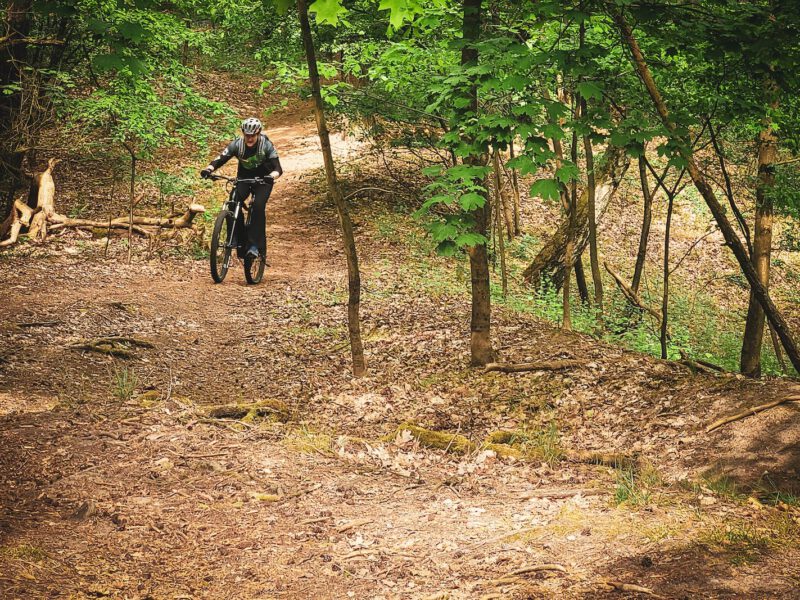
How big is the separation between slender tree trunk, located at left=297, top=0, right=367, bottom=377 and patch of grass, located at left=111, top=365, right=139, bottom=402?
7.96 ft

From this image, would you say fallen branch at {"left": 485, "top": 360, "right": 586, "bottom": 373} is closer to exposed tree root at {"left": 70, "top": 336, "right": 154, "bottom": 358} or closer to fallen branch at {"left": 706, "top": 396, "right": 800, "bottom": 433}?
fallen branch at {"left": 706, "top": 396, "right": 800, "bottom": 433}

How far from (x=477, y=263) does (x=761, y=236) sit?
16.2 feet

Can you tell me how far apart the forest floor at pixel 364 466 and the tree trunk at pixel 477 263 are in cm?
38

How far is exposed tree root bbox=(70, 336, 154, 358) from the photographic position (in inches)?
293

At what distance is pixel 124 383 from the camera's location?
21.9 ft

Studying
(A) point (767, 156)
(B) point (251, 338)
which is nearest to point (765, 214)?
(A) point (767, 156)

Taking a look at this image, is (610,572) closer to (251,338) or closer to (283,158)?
(251,338)

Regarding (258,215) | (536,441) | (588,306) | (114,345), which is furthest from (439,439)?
(588,306)

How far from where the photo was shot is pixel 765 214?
31.2ft

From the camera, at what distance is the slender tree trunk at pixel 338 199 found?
6.57 metres

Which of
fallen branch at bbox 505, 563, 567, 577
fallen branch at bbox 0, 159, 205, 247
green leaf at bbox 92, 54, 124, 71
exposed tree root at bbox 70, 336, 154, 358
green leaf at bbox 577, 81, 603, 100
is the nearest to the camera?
fallen branch at bbox 505, 563, 567, 577

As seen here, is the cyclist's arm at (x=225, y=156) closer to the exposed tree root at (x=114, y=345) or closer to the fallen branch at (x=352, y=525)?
the exposed tree root at (x=114, y=345)

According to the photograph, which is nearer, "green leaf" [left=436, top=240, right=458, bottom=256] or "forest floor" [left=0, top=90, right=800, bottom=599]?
"forest floor" [left=0, top=90, right=800, bottom=599]

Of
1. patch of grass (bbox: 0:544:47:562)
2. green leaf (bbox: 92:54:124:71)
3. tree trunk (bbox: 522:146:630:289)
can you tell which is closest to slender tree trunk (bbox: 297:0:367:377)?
green leaf (bbox: 92:54:124:71)
